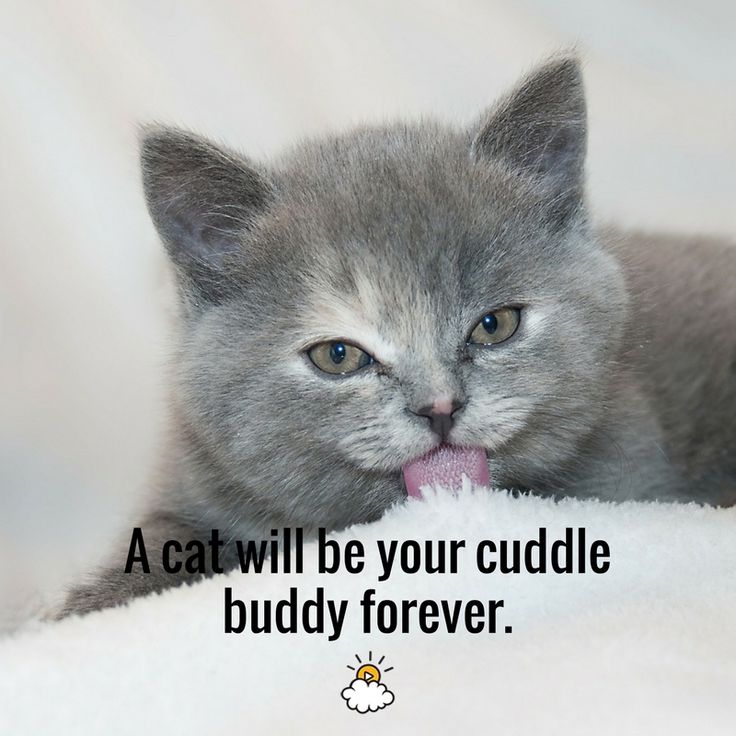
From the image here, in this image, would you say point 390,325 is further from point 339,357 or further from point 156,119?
point 156,119

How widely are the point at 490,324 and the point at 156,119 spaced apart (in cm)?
95

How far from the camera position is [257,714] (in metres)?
0.88

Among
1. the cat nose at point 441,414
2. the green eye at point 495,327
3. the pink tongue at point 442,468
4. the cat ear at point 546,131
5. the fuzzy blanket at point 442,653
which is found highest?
the cat ear at point 546,131

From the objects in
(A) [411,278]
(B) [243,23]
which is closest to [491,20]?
(B) [243,23]

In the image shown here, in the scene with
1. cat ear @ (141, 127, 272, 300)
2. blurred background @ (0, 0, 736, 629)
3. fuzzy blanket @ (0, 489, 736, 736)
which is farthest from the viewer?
blurred background @ (0, 0, 736, 629)

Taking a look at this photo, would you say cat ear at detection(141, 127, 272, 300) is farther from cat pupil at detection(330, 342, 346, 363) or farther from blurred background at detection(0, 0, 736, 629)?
blurred background at detection(0, 0, 736, 629)

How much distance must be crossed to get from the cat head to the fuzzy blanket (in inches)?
4.2

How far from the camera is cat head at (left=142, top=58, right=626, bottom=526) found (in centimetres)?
112

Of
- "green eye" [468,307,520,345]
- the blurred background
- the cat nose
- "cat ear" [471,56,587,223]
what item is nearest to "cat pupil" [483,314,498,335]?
"green eye" [468,307,520,345]

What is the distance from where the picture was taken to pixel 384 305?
112cm

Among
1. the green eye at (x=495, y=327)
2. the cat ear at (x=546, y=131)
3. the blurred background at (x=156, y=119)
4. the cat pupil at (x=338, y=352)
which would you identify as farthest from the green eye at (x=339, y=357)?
the blurred background at (x=156, y=119)

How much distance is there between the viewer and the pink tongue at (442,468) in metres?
1.13

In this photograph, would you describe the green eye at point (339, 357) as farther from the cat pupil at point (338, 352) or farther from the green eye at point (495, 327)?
the green eye at point (495, 327)

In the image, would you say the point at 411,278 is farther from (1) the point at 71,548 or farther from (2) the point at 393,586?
(1) the point at 71,548
